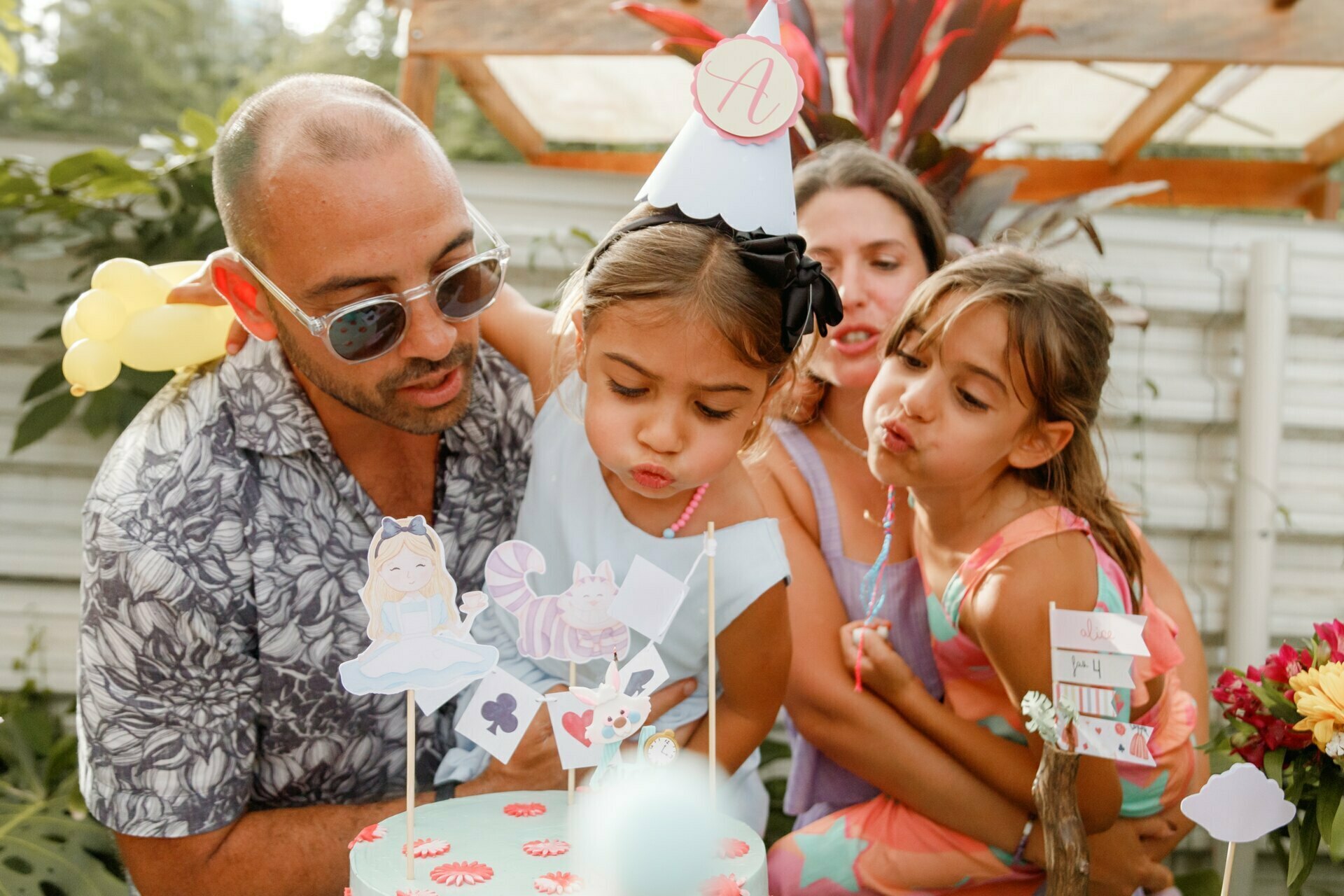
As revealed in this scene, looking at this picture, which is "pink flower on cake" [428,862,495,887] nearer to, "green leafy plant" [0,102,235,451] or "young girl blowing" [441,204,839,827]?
"young girl blowing" [441,204,839,827]

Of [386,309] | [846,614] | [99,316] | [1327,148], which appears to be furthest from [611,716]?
[1327,148]

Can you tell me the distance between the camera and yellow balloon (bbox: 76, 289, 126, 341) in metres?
1.90

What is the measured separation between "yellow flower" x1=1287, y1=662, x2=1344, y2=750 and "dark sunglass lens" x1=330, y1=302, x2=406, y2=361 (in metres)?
1.41

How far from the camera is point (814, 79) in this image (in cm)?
270

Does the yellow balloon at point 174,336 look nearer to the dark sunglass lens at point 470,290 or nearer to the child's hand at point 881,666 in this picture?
the dark sunglass lens at point 470,290

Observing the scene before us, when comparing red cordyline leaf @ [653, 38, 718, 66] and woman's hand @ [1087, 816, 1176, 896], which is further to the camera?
red cordyline leaf @ [653, 38, 718, 66]

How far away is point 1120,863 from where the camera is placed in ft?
5.92

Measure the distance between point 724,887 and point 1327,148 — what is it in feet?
13.2

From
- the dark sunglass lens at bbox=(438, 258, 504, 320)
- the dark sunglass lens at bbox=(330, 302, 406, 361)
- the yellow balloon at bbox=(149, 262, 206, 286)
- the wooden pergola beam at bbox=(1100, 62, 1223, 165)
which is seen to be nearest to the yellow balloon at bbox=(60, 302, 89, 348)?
the yellow balloon at bbox=(149, 262, 206, 286)

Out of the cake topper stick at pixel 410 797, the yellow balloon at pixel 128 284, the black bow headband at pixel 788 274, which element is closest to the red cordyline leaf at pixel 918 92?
the black bow headband at pixel 788 274

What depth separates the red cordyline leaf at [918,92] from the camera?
8.54 ft

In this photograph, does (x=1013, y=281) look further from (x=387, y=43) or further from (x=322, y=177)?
(x=387, y=43)

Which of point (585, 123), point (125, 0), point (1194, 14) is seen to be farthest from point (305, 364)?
point (125, 0)

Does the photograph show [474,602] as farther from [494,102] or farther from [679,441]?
[494,102]
